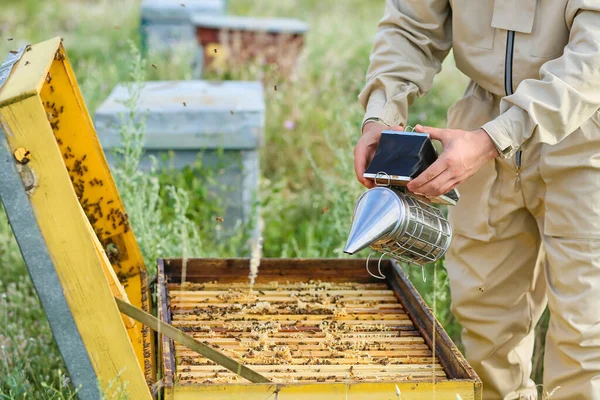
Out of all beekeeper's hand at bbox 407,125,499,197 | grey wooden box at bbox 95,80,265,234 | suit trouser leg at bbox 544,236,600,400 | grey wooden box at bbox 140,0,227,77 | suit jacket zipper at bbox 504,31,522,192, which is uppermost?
grey wooden box at bbox 140,0,227,77

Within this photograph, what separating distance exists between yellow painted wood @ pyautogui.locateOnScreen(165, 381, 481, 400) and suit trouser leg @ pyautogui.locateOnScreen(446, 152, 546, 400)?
98cm

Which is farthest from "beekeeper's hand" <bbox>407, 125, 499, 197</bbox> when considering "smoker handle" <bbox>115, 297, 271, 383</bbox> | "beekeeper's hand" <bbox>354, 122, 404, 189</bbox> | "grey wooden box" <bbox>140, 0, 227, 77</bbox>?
"grey wooden box" <bbox>140, 0, 227, 77</bbox>

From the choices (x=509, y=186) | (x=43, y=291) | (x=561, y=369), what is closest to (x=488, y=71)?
(x=509, y=186)

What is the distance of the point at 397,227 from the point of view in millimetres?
1899

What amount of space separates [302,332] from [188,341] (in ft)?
1.59

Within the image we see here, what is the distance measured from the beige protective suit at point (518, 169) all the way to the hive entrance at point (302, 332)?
1.50ft

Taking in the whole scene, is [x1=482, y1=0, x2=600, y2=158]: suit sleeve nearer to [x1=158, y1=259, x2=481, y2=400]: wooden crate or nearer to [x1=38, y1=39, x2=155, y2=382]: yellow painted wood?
[x1=158, y1=259, x2=481, y2=400]: wooden crate

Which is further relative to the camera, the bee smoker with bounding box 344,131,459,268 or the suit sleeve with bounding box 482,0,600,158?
the suit sleeve with bounding box 482,0,600,158

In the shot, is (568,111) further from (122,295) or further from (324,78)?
(324,78)

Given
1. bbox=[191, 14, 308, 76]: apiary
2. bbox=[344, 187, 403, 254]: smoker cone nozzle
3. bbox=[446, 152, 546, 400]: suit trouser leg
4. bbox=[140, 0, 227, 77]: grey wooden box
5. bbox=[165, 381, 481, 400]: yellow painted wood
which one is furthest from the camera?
bbox=[140, 0, 227, 77]: grey wooden box

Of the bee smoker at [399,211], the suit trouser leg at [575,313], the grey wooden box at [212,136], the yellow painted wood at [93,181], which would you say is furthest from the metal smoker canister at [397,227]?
the grey wooden box at [212,136]

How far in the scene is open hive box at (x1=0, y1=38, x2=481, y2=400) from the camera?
1567mm

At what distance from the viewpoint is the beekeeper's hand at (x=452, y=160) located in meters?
1.98

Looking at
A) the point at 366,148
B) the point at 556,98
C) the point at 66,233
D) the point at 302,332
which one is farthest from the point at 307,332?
the point at 556,98
